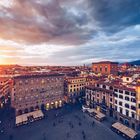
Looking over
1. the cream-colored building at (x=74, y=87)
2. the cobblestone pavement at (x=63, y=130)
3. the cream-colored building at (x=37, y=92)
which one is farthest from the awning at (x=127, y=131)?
the cream-colored building at (x=37, y=92)

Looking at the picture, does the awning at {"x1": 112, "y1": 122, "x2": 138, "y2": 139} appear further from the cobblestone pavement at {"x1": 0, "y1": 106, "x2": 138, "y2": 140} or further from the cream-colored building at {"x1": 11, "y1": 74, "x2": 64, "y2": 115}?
the cream-colored building at {"x1": 11, "y1": 74, "x2": 64, "y2": 115}

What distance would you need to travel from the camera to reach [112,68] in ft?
398

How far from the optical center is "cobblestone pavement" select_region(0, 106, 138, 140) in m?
46.4

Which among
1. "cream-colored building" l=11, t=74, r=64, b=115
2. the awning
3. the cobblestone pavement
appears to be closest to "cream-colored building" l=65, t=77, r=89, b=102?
"cream-colored building" l=11, t=74, r=64, b=115

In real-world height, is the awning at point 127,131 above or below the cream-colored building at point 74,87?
below

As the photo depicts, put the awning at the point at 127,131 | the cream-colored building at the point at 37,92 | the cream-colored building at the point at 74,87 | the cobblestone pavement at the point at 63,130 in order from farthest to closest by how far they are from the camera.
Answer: the cream-colored building at the point at 74,87
the cream-colored building at the point at 37,92
the cobblestone pavement at the point at 63,130
the awning at the point at 127,131

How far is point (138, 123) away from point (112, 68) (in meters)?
76.3

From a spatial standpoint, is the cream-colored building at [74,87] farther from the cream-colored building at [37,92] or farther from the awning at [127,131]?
the awning at [127,131]

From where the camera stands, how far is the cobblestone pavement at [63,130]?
1826 inches

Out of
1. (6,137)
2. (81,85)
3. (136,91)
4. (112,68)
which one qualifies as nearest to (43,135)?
(6,137)

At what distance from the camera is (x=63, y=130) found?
51.4 meters

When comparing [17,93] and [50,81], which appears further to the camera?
[50,81]

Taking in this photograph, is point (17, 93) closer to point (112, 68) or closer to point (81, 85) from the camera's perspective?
point (81, 85)

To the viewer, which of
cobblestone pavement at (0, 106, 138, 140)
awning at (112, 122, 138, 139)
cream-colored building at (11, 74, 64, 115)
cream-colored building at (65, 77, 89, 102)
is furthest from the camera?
cream-colored building at (65, 77, 89, 102)
